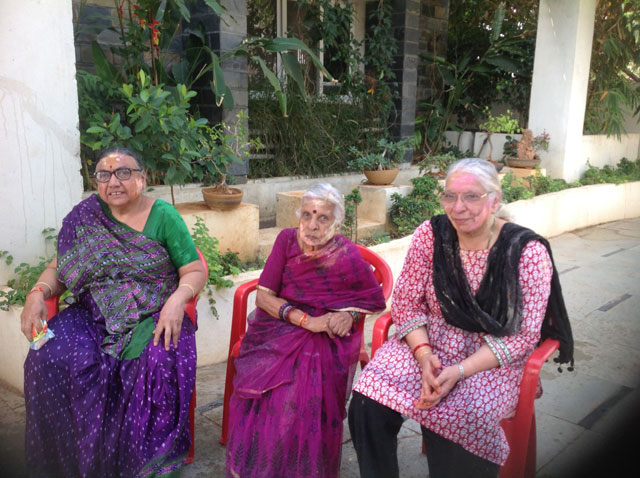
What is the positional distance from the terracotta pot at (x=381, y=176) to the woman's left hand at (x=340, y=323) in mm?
3727

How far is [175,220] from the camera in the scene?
8.56 feet

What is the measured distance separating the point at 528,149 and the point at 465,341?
5.97 m

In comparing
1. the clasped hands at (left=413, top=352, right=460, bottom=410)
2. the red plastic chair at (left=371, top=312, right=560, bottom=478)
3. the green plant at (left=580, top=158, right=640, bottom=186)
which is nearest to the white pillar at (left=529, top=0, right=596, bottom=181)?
the green plant at (left=580, top=158, right=640, bottom=186)

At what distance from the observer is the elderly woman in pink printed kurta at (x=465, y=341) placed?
6.66ft

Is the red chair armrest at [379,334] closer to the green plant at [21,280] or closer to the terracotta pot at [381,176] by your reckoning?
the green plant at [21,280]

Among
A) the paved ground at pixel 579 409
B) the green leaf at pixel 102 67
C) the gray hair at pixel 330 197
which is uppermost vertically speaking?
the green leaf at pixel 102 67

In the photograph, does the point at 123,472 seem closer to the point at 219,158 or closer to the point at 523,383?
the point at 523,383

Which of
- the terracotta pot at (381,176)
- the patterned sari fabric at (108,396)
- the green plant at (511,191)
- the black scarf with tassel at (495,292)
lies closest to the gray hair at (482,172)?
the black scarf with tassel at (495,292)

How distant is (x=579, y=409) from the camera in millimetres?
3090

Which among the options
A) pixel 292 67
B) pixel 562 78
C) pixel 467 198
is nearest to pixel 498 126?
pixel 562 78

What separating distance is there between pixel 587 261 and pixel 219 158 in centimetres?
402

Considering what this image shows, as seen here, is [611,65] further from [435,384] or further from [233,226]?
[435,384]

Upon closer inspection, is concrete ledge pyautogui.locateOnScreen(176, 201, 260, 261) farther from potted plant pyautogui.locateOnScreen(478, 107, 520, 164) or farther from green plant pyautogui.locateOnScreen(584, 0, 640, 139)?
green plant pyautogui.locateOnScreen(584, 0, 640, 139)

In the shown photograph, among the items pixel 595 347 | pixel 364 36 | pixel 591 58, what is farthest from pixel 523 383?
pixel 591 58
